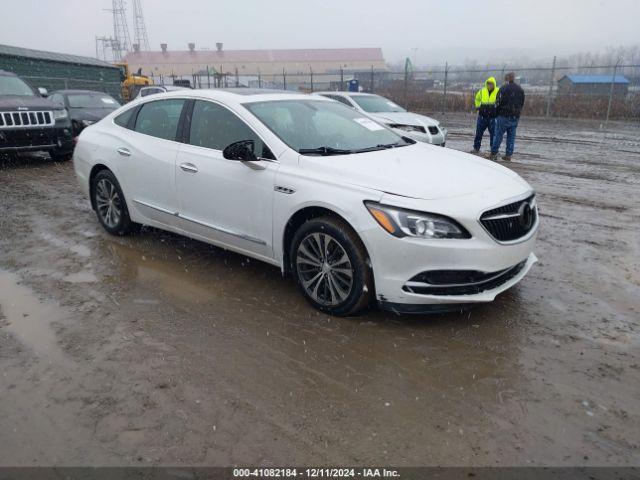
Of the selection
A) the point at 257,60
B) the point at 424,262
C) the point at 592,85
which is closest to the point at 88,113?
the point at 424,262

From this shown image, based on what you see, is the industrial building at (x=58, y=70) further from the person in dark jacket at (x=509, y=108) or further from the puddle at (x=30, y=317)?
the puddle at (x=30, y=317)

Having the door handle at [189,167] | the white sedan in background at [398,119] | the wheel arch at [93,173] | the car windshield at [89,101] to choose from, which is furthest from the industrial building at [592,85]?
the door handle at [189,167]

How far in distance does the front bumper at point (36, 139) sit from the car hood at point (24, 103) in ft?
1.30

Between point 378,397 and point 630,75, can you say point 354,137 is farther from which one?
point 630,75

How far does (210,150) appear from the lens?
446 centimetres

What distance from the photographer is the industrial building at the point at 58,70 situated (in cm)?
2237

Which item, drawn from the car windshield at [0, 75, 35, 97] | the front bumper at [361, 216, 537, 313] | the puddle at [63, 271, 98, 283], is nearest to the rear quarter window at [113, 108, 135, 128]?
the puddle at [63, 271, 98, 283]

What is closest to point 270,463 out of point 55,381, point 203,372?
point 203,372

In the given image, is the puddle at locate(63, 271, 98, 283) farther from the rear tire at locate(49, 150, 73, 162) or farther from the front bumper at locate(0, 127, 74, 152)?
the rear tire at locate(49, 150, 73, 162)

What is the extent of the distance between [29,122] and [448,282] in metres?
9.32

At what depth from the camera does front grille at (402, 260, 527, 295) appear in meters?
3.40

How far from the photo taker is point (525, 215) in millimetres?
3758

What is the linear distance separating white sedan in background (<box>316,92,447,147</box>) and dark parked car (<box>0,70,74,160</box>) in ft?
18.6

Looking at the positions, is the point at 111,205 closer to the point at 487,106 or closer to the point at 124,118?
the point at 124,118
